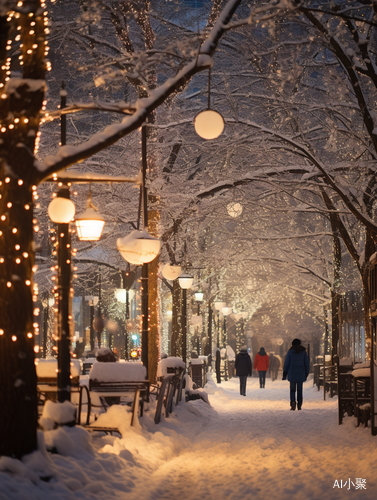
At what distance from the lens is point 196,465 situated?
993cm

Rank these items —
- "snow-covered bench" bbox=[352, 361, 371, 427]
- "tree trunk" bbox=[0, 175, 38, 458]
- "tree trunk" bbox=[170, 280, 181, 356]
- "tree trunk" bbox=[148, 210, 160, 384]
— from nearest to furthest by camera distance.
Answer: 1. "tree trunk" bbox=[0, 175, 38, 458]
2. "snow-covered bench" bbox=[352, 361, 371, 427]
3. "tree trunk" bbox=[148, 210, 160, 384]
4. "tree trunk" bbox=[170, 280, 181, 356]

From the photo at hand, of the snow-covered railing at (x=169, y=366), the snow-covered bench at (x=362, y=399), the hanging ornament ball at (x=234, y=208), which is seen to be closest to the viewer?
the snow-covered bench at (x=362, y=399)

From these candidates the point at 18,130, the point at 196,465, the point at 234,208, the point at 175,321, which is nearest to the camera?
the point at 18,130

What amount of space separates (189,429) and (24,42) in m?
8.58

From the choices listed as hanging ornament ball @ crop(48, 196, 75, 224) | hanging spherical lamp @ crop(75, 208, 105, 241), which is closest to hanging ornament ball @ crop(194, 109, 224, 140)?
hanging ornament ball @ crop(48, 196, 75, 224)

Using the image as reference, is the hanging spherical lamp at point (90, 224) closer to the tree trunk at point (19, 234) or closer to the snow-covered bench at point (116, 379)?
the snow-covered bench at point (116, 379)

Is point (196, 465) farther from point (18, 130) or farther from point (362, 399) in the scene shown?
point (18, 130)

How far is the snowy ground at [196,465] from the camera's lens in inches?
295

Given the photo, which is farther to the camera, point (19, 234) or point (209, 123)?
point (209, 123)

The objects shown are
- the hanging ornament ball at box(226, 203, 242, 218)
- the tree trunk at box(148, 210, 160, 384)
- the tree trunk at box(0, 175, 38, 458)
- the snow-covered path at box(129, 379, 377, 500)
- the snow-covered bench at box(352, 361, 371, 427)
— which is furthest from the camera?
the hanging ornament ball at box(226, 203, 242, 218)

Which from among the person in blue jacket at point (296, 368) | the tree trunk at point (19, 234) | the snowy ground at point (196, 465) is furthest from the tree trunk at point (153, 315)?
the tree trunk at point (19, 234)

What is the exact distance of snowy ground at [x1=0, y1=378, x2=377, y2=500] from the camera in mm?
7484

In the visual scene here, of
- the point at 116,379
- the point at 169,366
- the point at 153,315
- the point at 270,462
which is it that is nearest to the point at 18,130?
the point at 270,462

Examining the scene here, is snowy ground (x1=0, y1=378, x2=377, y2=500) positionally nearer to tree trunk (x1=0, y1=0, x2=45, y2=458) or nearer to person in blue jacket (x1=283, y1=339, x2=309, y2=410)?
tree trunk (x1=0, y1=0, x2=45, y2=458)
